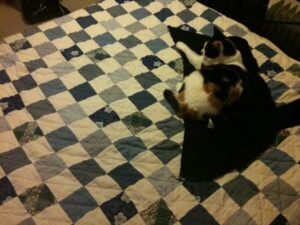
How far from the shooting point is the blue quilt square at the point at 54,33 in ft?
6.45

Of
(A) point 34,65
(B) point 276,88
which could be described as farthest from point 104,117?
(B) point 276,88

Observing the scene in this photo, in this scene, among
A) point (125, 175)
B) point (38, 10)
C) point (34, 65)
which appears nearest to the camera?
point (125, 175)

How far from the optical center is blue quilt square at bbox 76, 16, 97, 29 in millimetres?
2046

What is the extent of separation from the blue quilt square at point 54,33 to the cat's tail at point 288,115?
50.0 inches

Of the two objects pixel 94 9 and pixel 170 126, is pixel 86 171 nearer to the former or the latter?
pixel 170 126

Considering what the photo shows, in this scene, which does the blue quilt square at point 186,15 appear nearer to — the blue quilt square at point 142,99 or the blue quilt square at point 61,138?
the blue quilt square at point 142,99

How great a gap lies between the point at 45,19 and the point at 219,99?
1.76 meters

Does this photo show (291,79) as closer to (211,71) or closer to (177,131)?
(211,71)

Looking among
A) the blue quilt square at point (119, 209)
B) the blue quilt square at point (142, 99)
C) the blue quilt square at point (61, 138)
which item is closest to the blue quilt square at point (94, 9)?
the blue quilt square at point (142, 99)

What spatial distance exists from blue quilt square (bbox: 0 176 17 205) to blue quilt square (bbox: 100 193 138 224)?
0.35 m

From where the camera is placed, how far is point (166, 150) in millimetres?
1474

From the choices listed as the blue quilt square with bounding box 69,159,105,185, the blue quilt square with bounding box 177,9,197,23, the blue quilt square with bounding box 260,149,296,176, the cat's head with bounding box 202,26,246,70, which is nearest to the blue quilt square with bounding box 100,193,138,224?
the blue quilt square with bounding box 69,159,105,185

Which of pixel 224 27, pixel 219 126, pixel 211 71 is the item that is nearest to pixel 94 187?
pixel 219 126

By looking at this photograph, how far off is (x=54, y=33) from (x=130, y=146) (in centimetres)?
93
